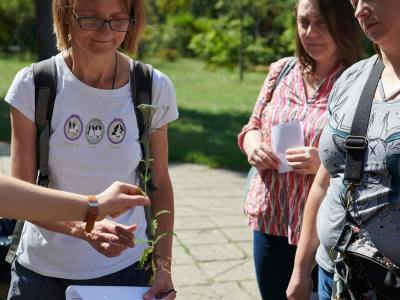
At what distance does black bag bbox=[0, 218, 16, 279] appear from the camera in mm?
2904

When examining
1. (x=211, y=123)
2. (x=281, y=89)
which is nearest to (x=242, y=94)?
(x=211, y=123)

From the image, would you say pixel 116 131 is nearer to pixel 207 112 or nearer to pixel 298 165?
pixel 298 165

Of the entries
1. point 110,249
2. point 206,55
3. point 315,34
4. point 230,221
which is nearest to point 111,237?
point 110,249

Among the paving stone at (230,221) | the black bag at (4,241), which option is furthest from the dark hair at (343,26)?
the paving stone at (230,221)

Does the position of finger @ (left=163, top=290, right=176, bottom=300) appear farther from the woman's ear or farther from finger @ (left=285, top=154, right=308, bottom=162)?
the woman's ear

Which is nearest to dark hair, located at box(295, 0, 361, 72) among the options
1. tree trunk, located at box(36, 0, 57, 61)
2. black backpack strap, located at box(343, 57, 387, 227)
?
black backpack strap, located at box(343, 57, 387, 227)

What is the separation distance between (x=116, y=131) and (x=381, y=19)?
0.93 m

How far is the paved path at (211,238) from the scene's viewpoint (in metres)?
4.71

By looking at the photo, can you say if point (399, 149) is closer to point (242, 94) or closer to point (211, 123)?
point (211, 123)

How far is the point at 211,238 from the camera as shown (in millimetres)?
5773

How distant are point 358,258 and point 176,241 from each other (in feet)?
12.2

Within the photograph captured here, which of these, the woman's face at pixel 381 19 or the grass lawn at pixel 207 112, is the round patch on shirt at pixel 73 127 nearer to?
the woman's face at pixel 381 19

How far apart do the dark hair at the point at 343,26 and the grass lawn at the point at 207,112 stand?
574cm

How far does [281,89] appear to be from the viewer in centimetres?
304
